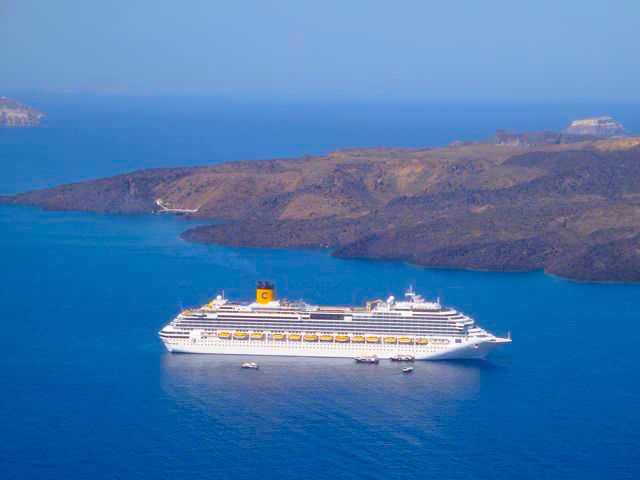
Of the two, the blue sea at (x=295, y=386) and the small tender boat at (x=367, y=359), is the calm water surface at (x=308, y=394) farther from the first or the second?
the small tender boat at (x=367, y=359)

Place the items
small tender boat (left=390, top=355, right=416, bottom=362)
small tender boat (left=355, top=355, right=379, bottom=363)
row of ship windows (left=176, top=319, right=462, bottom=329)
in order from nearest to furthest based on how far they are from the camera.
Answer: small tender boat (left=355, top=355, right=379, bottom=363)
small tender boat (left=390, top=355, right=416, bottom=362)
row of ship windows (left=176, top=319, right=462, bottom=329)

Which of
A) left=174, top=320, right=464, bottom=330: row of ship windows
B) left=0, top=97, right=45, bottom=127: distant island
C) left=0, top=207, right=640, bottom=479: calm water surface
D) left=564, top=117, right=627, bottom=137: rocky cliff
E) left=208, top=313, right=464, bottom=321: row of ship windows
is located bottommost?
left=0, top=207, right=640, bottom=479: calm water surface

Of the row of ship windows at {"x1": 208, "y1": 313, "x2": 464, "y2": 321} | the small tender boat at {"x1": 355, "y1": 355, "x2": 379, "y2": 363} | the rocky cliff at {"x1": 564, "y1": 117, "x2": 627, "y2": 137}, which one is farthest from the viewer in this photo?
the rocky cliff at {"x1": 564, "y1": 117, "x2": 627, "y2": 137}

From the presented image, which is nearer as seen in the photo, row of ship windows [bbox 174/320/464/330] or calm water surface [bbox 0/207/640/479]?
calm water surface [bbox 0/207/640/479]

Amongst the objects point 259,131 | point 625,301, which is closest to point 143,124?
point 259,131

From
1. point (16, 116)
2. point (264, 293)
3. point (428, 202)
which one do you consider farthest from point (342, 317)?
point (16, 116)

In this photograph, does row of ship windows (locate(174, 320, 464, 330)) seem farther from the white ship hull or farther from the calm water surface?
the calm water surface

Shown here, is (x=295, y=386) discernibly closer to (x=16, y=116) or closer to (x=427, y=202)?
(x=427, y=202)

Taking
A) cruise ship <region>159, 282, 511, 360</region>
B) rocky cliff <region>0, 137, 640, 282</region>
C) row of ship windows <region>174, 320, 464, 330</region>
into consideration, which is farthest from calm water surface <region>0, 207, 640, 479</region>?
rocky cliff <region>0, 137, 640, 282</region>

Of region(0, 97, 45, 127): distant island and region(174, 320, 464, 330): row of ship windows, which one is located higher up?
region(0, 97, 45, 127): distant island
